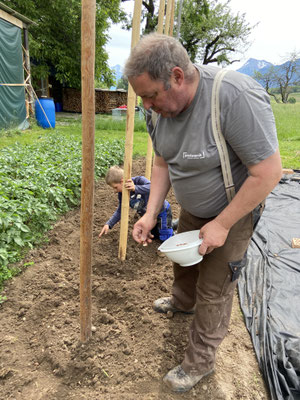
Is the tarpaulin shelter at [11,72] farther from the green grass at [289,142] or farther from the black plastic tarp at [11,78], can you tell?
the green grass at [289,142]

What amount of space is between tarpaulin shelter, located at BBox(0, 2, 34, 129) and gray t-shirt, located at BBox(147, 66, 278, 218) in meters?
8.72

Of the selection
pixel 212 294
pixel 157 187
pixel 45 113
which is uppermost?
pixel 157 187

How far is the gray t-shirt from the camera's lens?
1.22 metres

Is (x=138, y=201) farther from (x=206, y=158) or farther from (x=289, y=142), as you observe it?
(x=289, y=142)

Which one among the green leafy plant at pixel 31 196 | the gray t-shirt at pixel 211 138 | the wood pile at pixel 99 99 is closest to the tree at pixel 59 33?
the wood pile at pixel 99 99

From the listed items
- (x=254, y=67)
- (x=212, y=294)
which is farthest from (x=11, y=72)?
(x=254, y=67)

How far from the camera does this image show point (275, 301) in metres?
2.55

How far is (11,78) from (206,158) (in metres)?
10.0

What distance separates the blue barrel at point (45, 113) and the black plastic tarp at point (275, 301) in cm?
920

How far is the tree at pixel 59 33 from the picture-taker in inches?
567

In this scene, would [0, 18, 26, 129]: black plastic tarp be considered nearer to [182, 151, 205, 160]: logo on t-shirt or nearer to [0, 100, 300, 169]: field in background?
[0, 100, 300, 169]: field in background

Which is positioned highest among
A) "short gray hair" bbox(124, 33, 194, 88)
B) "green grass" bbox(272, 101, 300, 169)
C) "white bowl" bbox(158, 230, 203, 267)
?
"short gray hair" bbox(124, 33, 194, 88)

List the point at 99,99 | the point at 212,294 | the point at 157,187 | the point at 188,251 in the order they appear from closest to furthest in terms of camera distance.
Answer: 1. the point at 188,251
2. the point at 212,294
3. the point at 157,187
4. the point at 99,99

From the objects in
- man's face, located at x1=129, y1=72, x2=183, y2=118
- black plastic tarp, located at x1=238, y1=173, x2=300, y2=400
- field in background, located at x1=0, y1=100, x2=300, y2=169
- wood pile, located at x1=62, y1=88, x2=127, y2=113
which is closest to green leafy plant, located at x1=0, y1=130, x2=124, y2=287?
man's face, located at x1=129, y1=72, x2=183, y2=118
